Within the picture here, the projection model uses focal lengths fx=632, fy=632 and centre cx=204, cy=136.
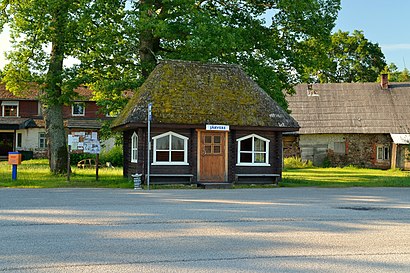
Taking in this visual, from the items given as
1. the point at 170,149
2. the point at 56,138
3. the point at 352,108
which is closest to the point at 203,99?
the point at 170,149

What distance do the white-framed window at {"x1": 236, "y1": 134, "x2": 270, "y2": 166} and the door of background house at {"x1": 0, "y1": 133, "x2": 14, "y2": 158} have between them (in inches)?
1330

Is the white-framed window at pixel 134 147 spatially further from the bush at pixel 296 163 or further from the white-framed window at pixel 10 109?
the white-framed window at pixel 10 109

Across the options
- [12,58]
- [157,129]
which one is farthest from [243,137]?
[12,58]

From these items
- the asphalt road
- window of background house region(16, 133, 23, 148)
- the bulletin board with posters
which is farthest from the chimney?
the asphalt road

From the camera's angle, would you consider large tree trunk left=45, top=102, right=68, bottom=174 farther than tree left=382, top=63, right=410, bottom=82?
No

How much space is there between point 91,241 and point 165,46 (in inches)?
946

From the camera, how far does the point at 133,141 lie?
2856 cm

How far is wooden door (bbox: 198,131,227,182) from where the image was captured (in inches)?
1047

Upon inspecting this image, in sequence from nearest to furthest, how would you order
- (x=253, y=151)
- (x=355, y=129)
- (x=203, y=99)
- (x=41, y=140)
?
(x=203, y=99)
(x=253, y=151)
(x=355, y=129)
(x=41, y=140)

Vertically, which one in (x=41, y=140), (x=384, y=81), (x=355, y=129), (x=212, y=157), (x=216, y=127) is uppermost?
(x=384, y=81)

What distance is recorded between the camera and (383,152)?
49.4 metres

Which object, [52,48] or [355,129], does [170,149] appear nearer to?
[52,48]

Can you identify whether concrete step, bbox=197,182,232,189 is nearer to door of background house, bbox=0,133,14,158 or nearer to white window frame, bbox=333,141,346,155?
white window frame, bbox=333,141,346,155

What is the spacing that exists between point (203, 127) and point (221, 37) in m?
4.88
